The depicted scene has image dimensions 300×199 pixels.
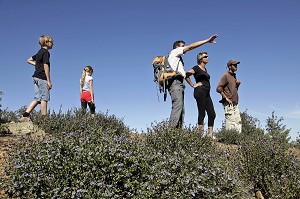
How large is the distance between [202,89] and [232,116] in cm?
203

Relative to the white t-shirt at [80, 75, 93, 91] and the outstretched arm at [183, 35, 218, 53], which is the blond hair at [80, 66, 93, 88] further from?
the outstretched arm at [183, 35, 218, 53]

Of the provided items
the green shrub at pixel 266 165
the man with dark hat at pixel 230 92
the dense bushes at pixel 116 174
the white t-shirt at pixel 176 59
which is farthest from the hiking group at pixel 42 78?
the green shrub at pixel 266 165

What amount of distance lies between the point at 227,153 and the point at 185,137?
0.71 metres

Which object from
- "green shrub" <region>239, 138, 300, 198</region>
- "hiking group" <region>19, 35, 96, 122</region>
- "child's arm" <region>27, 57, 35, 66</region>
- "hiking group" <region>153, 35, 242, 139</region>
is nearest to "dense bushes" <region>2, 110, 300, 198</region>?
"green shrub" <region>239, 138, 300, 198</region>

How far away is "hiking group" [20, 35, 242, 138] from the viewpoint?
5988mm

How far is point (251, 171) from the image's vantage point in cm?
456

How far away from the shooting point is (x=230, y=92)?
7.87 meters

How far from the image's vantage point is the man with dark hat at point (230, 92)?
25.7 feet

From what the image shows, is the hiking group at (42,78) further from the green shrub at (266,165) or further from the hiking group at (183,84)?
the green shrub at (266,165)

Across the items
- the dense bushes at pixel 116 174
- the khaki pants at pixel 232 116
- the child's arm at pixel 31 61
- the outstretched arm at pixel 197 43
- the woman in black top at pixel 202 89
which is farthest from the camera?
the khaki pants at pixel 232 116

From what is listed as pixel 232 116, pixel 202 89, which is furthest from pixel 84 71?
pixel 232 116

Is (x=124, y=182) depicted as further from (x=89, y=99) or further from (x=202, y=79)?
(x=89, y=99)

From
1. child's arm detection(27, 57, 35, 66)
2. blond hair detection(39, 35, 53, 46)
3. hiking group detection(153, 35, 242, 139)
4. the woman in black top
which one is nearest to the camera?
hiking group detection(153, 35, 242, 139)

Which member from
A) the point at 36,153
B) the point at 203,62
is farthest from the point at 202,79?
the point at 36,153
